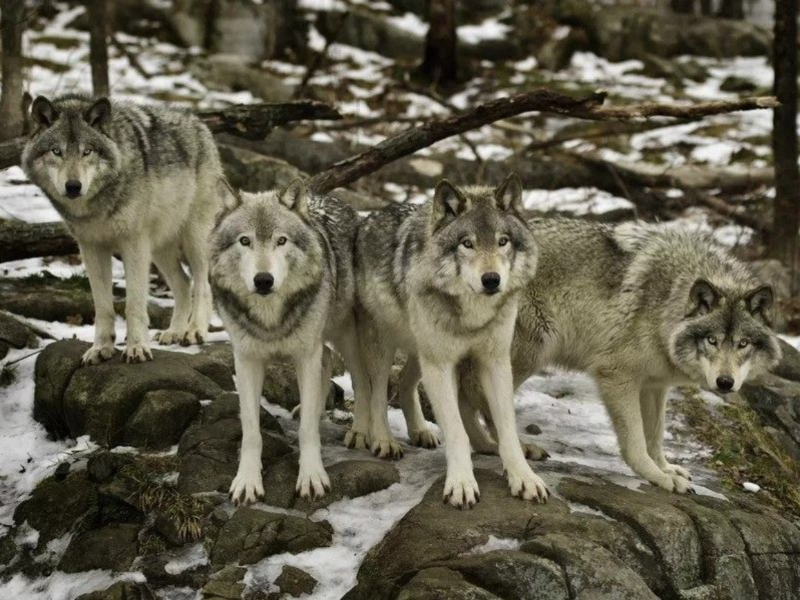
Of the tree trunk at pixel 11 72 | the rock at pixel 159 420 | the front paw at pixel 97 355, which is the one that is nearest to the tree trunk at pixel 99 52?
the tree trunk at pixel 11 72

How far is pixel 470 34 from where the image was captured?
19922mm

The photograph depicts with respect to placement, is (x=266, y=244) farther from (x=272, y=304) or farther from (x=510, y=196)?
(x=510, y=196)

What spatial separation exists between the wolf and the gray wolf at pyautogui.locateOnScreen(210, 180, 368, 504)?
1412mm

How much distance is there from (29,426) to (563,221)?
4.24 meters

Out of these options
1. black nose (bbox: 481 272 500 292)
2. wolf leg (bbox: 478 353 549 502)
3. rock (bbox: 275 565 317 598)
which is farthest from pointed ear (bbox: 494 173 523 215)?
rock (bbox: 275 565 317 598)

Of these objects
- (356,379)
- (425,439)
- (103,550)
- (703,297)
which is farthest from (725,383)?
(103,550)

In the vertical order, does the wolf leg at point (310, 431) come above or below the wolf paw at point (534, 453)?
above

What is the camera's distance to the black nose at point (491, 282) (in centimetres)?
464

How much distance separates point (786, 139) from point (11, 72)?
879 centimetres

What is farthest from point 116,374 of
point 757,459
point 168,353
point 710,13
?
point 710,13

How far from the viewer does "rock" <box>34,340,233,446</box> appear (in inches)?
233

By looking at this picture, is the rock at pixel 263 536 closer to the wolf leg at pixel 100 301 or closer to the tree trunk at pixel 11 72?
the wolf leg at pixel 100 301

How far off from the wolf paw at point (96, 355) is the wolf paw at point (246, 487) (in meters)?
1.80

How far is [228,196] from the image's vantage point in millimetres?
5312
